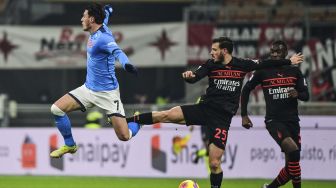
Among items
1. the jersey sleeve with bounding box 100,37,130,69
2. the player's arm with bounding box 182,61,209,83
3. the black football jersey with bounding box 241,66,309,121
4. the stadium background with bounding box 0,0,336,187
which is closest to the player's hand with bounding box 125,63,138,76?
the jersey sleeve with bounding box 100,37,130,69

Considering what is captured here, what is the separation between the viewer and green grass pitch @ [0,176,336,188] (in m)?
17.4

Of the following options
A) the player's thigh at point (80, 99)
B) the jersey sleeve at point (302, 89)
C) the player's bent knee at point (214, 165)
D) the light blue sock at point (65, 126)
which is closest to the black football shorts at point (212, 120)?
the player's bent knee at point (214, 165)

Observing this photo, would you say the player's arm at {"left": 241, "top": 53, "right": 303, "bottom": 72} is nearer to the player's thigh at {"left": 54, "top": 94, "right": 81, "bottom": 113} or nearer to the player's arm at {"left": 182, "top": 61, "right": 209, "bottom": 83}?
the player's arm at {"left": 182, "top": 61, "right": 209, "bottom": 83}

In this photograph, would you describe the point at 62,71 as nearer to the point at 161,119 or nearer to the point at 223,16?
the point at 223,16

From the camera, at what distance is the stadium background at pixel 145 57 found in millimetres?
20406

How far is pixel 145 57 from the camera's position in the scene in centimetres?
2470

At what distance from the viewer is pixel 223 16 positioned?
24672 millimetres

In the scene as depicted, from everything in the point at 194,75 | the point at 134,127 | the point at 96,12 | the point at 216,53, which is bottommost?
the point at 134,127

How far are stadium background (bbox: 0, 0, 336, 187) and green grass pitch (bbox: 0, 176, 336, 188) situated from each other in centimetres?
40

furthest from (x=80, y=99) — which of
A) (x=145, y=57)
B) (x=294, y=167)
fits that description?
(x=145, y=57)

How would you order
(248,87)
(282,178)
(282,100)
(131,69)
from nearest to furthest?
(131,69)
(282,178)
(282,100)
(248,87)

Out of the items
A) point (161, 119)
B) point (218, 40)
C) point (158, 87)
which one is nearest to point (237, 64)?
point (218, 40)

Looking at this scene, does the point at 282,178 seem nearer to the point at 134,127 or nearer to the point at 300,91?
the point at 300,91

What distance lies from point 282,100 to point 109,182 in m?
5.38
